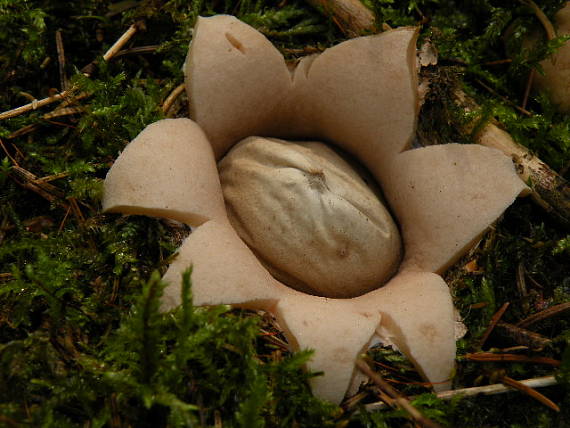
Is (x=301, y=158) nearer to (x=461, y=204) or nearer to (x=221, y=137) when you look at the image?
(x=221, y=137)

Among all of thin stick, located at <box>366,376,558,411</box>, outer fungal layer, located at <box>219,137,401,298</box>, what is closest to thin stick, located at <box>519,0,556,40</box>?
outer fungal layer, located at <box>219,137,401,298</box>

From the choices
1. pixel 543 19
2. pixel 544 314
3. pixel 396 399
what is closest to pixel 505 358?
pixel 544 314

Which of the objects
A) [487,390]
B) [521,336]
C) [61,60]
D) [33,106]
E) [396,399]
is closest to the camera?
[396,399]

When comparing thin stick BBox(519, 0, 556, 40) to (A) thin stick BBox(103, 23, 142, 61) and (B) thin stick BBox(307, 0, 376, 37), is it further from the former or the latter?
(A) thin stick BBox(103, 23, 142, 61)

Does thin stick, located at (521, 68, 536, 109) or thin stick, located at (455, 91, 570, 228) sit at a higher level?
thin stick, located at (521, 68, 536, 109)

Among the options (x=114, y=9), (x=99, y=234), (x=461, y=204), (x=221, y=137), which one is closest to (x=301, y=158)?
(x=221, y=137)

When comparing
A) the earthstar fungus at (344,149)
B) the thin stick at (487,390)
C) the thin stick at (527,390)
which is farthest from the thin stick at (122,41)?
the thin stick at (527,390)

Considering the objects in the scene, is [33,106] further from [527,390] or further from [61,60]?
[527,390]
